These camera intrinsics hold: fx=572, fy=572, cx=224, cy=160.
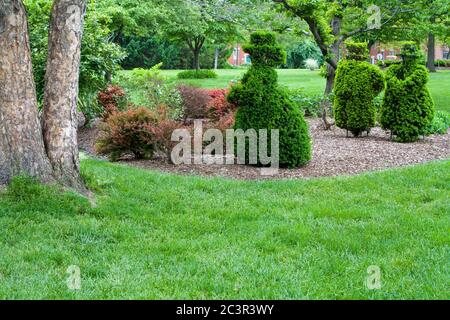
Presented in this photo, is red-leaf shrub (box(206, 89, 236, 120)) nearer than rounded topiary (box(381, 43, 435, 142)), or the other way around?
rounded topiary (box(381, 43, 435, 142))

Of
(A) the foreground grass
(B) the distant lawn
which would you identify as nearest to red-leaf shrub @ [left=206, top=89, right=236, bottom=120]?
(A) the foreground grass

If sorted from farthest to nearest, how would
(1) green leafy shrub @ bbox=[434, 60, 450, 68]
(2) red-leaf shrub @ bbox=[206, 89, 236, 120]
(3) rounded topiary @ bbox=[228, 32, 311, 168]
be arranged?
(1) green leafy shrub @ bbox=[434, 60, 450, 68] < (2) red-leaf shrub @ bbox=[206, 89, 236, 120] < (3) rounded topiary @ bbox=[228, 32, 311, 168]

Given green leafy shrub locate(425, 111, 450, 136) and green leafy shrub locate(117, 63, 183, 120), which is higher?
green leafy shrub locate(117, 63, 183, 120)

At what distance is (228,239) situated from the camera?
527cm

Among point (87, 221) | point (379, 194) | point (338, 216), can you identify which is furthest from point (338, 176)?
point (87, 221)

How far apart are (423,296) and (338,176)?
4020 mm

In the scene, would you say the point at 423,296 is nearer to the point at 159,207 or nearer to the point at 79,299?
the point at 79,299

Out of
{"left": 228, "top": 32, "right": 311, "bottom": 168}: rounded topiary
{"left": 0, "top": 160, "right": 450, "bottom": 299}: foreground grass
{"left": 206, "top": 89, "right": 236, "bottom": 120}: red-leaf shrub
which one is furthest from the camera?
{"left": 206, "top": 89, "right": 236, "bottom": 120}: red-leaf shrub

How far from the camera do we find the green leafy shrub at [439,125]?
465 inches

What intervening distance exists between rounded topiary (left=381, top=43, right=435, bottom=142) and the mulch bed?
297mm

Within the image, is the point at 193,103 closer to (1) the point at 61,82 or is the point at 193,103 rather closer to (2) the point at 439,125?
(2) the point at 439,125

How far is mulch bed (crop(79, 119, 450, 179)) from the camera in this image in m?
8.39

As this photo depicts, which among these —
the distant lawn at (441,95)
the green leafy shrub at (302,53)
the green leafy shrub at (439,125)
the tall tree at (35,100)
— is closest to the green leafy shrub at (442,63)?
the green leafy shrub at (302,53)

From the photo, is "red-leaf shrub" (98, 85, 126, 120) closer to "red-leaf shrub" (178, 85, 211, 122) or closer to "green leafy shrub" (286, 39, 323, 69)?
"red-leaf shrub" (178, 85, 211, 122)
